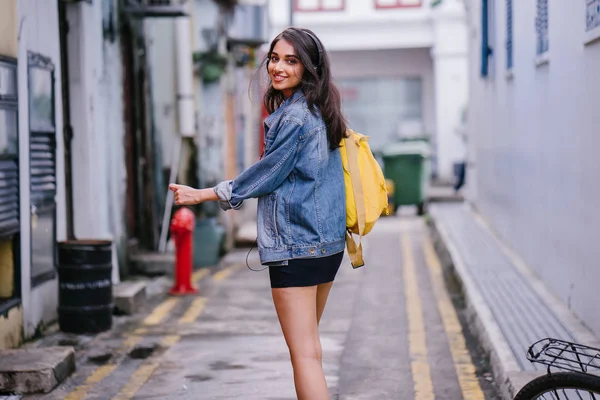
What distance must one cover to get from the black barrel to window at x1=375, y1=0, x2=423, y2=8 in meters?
26.6

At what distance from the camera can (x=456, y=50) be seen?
33.0 m

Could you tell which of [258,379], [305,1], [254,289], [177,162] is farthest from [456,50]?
[258,379]

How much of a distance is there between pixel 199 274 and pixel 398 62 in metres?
24.1

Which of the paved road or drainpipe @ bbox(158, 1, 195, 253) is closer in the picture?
the paved road

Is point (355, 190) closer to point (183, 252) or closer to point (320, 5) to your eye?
point (183, 252)

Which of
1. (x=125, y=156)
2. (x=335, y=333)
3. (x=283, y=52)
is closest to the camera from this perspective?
(x=283, y=52)

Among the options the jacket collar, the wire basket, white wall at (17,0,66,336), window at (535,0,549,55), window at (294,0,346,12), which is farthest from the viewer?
window at (294,0,346,12)

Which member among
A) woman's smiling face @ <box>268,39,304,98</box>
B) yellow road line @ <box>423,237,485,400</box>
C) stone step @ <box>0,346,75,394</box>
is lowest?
yellow road line @ <box>423,237,485,400</box>

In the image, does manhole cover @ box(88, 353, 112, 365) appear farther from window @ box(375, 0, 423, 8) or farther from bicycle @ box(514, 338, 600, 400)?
window @ box(375, 0, 423, 8)

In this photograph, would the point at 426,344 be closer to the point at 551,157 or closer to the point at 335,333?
the point at 335,333

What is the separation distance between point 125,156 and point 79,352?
516 cm

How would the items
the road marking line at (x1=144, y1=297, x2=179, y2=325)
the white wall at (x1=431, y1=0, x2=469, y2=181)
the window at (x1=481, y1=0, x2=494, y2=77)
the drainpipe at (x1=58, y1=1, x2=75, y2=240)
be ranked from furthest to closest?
the white wall at (x1=431, y1=0, x2=469, y2=181) → the window at (x1=481, y1=0, x2=494, y2=77) → the drainpipe at (x1=58, y1=1, x2=75, y2=240) → the road marking line at (x1=144, y1=297, x2=179, y2=325)

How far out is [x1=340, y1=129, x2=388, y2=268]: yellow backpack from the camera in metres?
4.80

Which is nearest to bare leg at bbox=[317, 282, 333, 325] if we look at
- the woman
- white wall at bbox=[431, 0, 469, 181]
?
the woman
